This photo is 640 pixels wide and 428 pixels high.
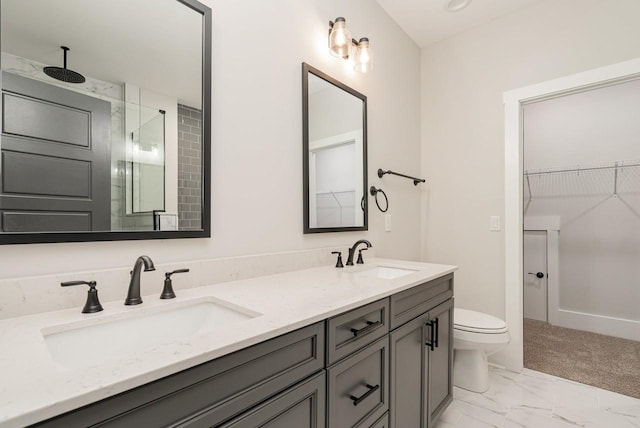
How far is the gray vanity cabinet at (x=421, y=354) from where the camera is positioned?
4.14 ft

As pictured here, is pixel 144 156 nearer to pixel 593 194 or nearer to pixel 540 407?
pixel 540 407

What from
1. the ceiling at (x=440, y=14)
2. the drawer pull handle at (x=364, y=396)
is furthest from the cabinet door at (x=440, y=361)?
the ceiling at (x=440, y=14)

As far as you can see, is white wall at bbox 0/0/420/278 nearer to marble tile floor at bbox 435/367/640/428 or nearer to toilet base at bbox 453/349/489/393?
toilet base at bbox 453/349/489/393

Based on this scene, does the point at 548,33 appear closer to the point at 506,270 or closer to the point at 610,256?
the point at 506,270

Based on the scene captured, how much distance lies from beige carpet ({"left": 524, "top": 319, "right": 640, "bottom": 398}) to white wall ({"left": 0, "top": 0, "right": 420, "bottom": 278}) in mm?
1840

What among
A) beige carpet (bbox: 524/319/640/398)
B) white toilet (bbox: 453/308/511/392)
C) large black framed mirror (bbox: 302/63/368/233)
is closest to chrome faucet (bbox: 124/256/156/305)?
large black framed mirror (bbox: 302/63/368/233)

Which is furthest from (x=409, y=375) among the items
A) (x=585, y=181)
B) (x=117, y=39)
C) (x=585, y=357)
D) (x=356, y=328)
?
(x=585, y=181)

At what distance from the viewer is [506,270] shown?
2.34 metres

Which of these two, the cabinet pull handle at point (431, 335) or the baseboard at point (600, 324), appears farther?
the baseboard at point (600, 324)

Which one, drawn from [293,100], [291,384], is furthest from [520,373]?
[293,100]

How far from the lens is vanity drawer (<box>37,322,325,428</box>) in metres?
0.51

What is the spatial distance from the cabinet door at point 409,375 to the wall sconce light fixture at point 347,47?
1.51 m

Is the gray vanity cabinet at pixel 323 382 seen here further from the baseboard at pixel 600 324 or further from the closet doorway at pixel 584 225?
the baseboard at pixel 600 324

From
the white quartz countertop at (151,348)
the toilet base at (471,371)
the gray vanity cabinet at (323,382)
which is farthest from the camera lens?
the toilet base at (471,371)
